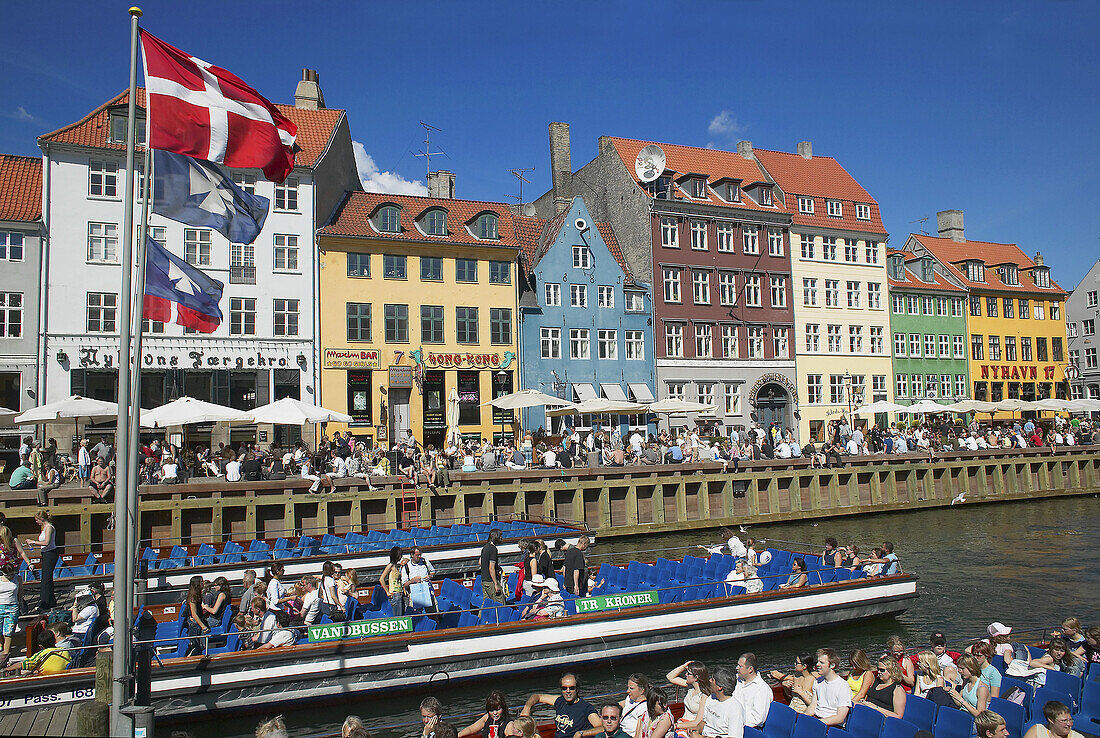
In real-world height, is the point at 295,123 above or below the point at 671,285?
above

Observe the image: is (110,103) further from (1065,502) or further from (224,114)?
(1065,502)

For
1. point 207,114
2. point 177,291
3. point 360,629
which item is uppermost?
point 207,114

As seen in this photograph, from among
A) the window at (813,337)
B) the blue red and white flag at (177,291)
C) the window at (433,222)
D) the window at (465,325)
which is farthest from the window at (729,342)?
the blue red and white flag at (177,291)

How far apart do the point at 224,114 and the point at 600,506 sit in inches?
868

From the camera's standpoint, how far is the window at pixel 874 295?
5500 cm

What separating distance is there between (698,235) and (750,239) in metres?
3.77

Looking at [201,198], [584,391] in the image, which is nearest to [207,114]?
[201,198]

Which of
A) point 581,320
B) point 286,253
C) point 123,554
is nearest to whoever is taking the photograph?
point 123,554

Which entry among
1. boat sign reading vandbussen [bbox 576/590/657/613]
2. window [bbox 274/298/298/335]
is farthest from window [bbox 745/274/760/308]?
boat sign reading vandbussen [bbox 576/590/657/613]

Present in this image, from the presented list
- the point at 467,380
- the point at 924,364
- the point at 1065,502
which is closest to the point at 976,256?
the point at 924,364

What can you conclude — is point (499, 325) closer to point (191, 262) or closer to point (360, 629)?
point (191, 262)

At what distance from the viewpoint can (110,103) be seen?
37.2 m

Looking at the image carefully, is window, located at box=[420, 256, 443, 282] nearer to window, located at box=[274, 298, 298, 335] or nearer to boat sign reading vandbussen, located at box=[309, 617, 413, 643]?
window, located at box=[274, 298, 298, 335]

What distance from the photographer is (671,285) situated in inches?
1879
